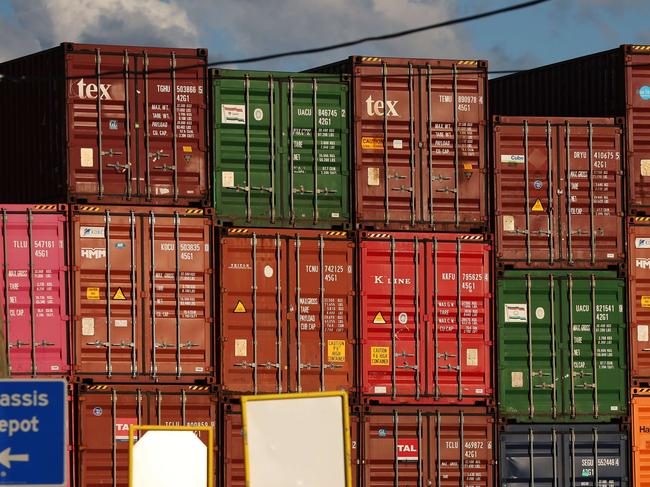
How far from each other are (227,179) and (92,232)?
8.27ft

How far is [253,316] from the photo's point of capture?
22.7 meters

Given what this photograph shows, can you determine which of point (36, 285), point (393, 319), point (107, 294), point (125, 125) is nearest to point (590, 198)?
point (393, 319)

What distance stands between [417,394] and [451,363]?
83 centimetres

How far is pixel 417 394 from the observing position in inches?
912

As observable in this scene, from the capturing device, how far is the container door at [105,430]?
22.0 metres

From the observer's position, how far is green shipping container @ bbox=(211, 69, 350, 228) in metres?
23.0

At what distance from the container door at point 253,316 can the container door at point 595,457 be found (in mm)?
5302

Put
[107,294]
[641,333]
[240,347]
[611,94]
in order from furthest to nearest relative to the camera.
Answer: [611,94] < [641,333] < [240,347] < [107,294]

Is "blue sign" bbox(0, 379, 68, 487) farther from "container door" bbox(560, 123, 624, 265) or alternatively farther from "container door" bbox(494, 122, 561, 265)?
"container door" bbox(560, 123, 624, 265)

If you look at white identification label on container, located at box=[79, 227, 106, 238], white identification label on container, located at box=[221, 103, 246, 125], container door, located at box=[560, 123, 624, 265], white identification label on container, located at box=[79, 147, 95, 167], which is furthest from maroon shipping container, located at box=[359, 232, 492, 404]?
white identification label on container, located at box=[79, 147, 95, 167]

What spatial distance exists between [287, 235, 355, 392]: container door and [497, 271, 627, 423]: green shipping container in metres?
2.79

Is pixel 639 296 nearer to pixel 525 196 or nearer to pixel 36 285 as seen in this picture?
pixel 525 196

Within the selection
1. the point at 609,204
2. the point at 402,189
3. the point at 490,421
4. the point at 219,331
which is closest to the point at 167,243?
the point at 219,331

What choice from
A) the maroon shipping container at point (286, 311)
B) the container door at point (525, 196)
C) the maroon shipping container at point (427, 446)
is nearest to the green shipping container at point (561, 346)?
the container door at point (525, 196)
